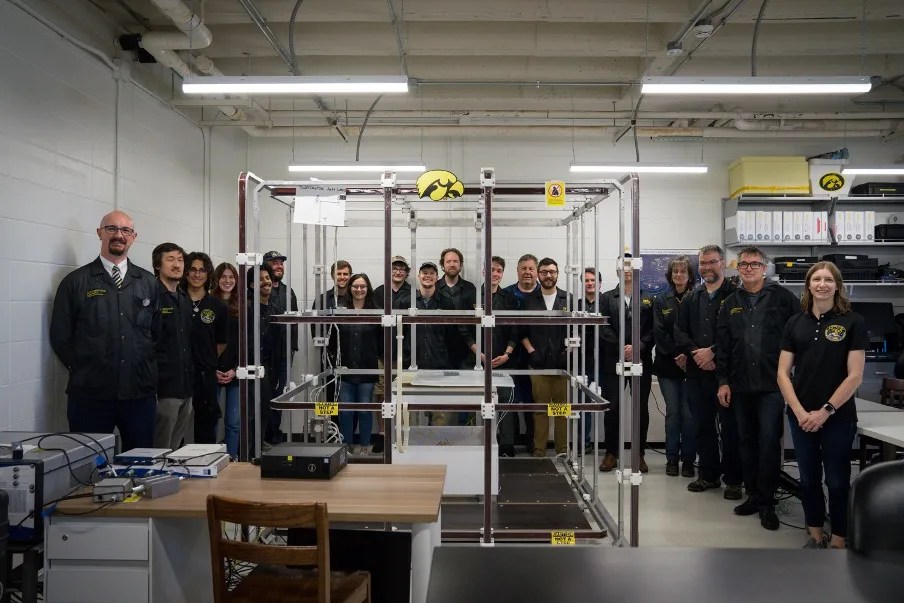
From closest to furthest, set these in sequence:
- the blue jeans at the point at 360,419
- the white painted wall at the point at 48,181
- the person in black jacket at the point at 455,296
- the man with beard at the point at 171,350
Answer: the white painted wall at the point at 48,181 < the man with beard at the point at 171,350 < the blue jeans at the point at 360,419 < the person in black jacket at the point at 455,296

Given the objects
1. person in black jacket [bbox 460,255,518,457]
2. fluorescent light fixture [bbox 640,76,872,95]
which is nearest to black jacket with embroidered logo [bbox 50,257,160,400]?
person in black jacket [bbox 460,255,518,457]

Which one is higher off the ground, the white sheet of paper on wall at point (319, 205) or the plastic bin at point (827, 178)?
the plastic bin at point (827, 178)

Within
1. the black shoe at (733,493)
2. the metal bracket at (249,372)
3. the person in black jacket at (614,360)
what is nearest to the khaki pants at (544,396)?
the person in black jacket at (614,360)

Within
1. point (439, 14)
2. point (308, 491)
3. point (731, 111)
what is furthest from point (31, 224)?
point (731, 111)

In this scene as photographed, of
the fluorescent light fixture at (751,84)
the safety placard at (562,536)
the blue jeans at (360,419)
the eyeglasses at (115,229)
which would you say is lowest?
the safety placard at (562,536)

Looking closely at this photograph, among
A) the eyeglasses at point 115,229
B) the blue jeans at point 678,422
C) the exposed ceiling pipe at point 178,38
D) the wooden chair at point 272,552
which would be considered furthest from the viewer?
the blue jeans at point 678,422

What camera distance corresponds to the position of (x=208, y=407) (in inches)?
185

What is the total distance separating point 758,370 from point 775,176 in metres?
3.32

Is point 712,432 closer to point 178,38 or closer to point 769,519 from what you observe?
point 769,519

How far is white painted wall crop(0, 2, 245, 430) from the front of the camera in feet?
11.2

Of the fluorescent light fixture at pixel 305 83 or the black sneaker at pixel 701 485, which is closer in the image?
the fluorescent light fixture at pixel 305 83

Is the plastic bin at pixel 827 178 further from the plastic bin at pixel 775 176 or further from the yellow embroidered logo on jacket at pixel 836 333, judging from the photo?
the yellow embroidered logo on jacket at pixel 836 333

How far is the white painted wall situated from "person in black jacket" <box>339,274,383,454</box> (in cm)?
170

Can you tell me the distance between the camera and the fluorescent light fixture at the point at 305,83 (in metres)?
3.53
